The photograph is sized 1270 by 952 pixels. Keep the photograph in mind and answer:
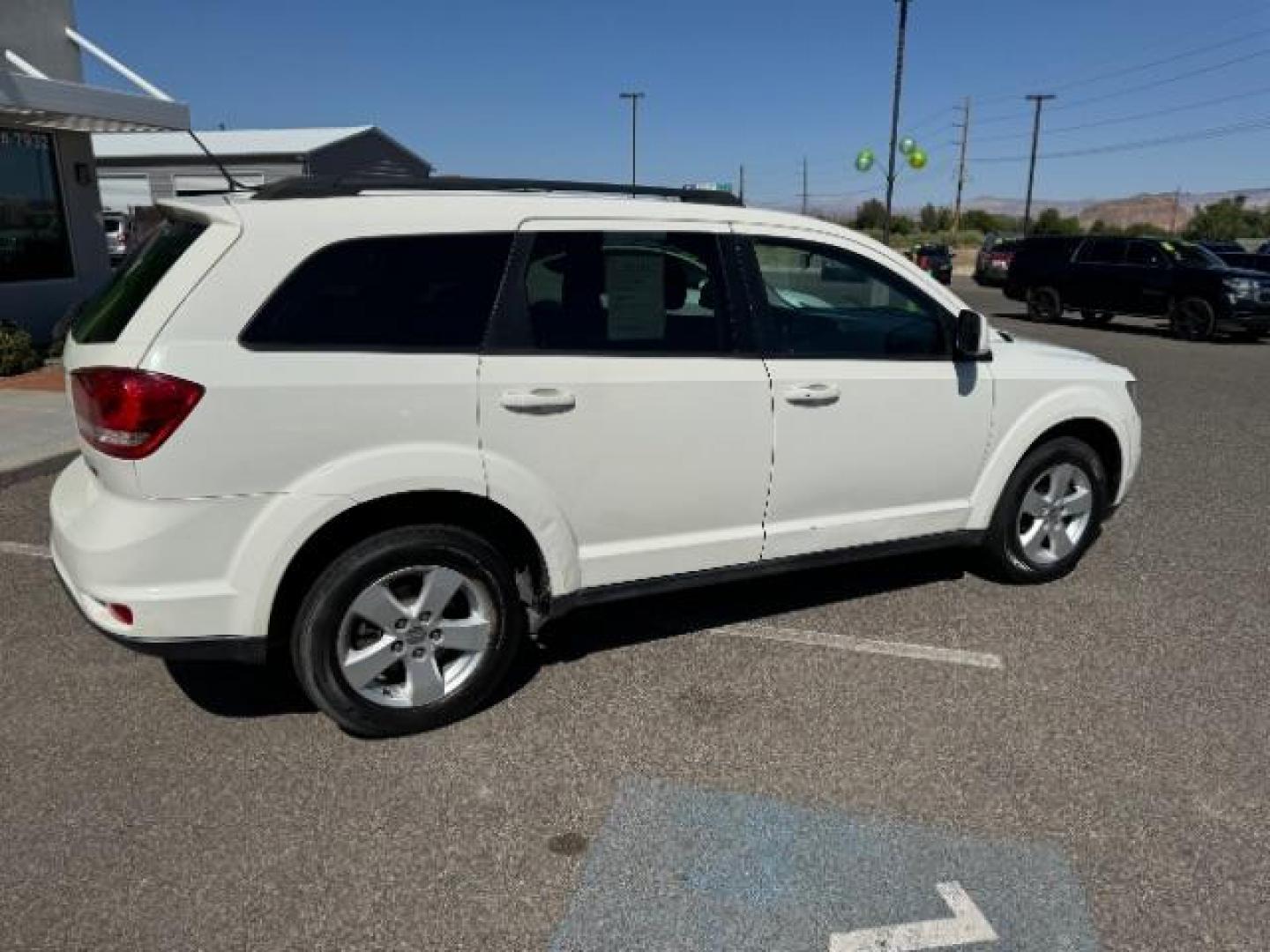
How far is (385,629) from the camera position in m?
3.11

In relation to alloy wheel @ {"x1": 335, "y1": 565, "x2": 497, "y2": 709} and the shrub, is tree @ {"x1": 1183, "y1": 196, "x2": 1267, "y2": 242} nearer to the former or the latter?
the shrub

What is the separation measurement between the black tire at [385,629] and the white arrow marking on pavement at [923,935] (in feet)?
4.89

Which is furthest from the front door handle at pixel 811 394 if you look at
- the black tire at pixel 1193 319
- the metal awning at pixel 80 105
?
the black tire at pixel 1193 319

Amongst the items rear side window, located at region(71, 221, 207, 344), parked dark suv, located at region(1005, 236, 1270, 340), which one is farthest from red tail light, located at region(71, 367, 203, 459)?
parked dark suv, located at region(1005, 236, 1270, 340)

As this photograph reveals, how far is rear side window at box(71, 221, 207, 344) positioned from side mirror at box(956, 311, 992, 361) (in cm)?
291

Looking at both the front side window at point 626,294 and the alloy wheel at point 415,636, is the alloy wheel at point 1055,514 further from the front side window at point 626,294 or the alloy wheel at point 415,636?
the alloy wheel at point 415,636

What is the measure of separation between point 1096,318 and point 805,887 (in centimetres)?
2022

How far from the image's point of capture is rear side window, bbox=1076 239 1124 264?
17.8 meters

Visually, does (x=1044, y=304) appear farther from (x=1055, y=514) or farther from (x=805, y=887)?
(x=805, y=887)

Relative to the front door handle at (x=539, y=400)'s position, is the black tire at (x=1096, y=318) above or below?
below

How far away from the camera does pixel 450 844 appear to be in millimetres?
2672

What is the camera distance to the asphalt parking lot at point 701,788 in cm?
240

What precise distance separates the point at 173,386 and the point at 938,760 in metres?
2.66

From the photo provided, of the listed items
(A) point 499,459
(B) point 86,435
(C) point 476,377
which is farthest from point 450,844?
(B) point 86,435
